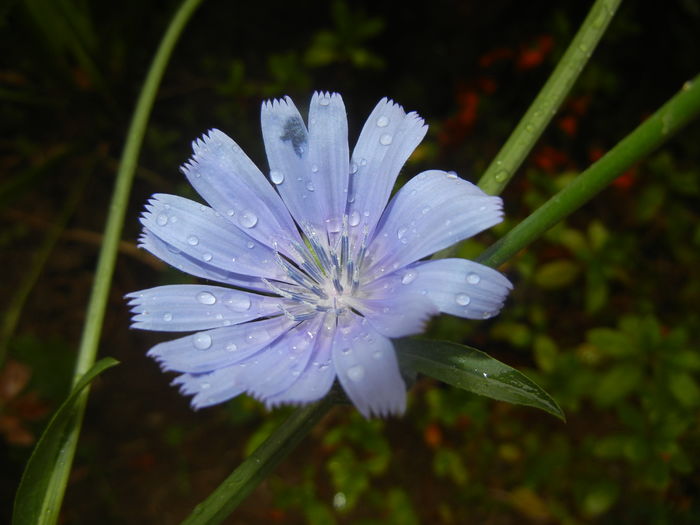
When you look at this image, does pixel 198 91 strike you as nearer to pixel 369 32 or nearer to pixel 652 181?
pixel 369 32

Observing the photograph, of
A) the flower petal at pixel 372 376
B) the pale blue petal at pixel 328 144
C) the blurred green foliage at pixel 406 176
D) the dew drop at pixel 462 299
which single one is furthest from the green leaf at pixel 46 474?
the blurred green foliage at pixel 406 176

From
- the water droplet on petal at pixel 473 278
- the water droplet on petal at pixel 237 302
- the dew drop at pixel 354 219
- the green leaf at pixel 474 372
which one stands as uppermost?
the dew drop at pixel 354 219

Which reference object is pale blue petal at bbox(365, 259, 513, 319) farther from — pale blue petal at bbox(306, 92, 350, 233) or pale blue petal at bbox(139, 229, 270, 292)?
pale blue petal at bbox(139, 229, 270, 292)

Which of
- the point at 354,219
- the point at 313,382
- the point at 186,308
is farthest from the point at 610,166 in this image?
the point at 186,308

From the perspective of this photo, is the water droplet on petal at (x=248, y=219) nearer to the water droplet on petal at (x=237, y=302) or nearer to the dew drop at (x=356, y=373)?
the water droplet on petal at (x=237, y=302)

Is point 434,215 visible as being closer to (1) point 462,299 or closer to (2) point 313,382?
(1) point 462,299

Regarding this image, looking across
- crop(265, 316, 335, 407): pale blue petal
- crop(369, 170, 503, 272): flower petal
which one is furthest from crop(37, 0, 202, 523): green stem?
crop(369, 170, 503, 272): flower petal
